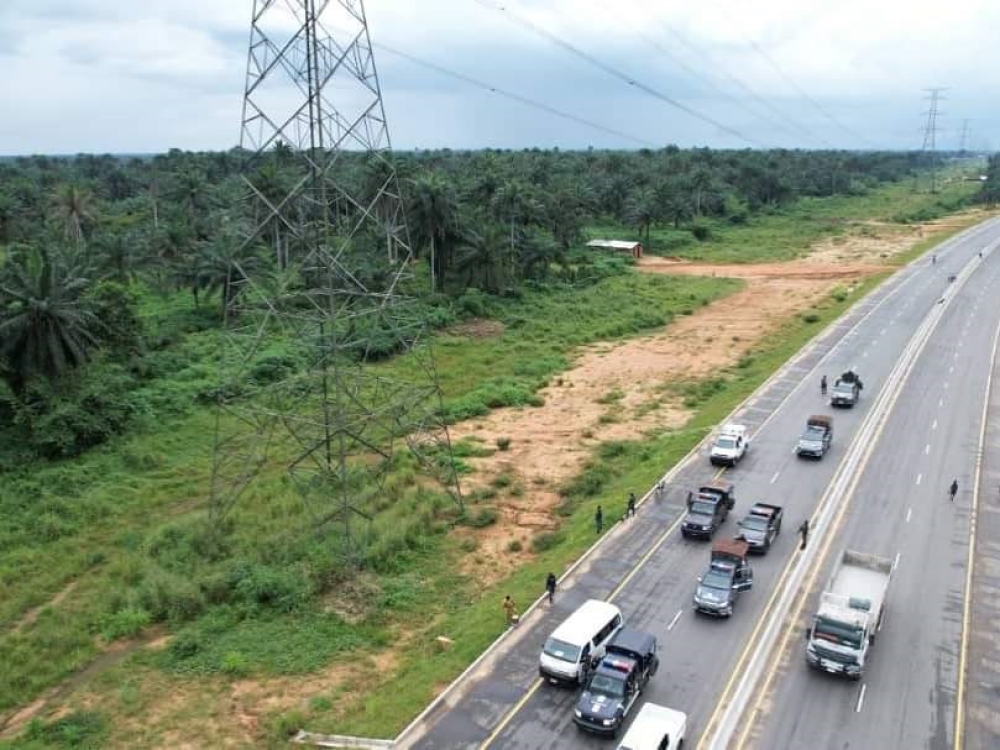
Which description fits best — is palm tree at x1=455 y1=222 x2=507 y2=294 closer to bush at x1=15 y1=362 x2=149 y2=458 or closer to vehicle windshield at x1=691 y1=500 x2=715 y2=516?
bush at x1=15 y1=362 x2=149 y2=458

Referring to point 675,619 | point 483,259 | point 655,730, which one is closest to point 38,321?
point 675,619

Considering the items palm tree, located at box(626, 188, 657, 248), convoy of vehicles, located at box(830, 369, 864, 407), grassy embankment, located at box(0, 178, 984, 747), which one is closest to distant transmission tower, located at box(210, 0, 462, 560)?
grassy embankment, located at box(0, 178, 984, 747)

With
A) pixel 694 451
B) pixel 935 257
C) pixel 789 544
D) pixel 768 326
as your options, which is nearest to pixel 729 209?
pixel 935 257

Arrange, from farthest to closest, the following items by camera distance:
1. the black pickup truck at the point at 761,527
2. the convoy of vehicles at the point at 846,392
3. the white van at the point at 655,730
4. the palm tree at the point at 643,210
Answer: the palm tree at the point at 643,210 < the convoy of vehicles at the point at 846,392 < the black pickup truck at the point at 761,527 < the white van at the point at 655,730

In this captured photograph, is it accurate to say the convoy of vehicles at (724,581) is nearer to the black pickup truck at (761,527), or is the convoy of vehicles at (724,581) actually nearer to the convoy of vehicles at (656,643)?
the convoy of vehicles at (656,643)

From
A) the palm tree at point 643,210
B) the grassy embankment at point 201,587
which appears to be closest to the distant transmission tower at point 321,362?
the grassy embankment at point 201,587
